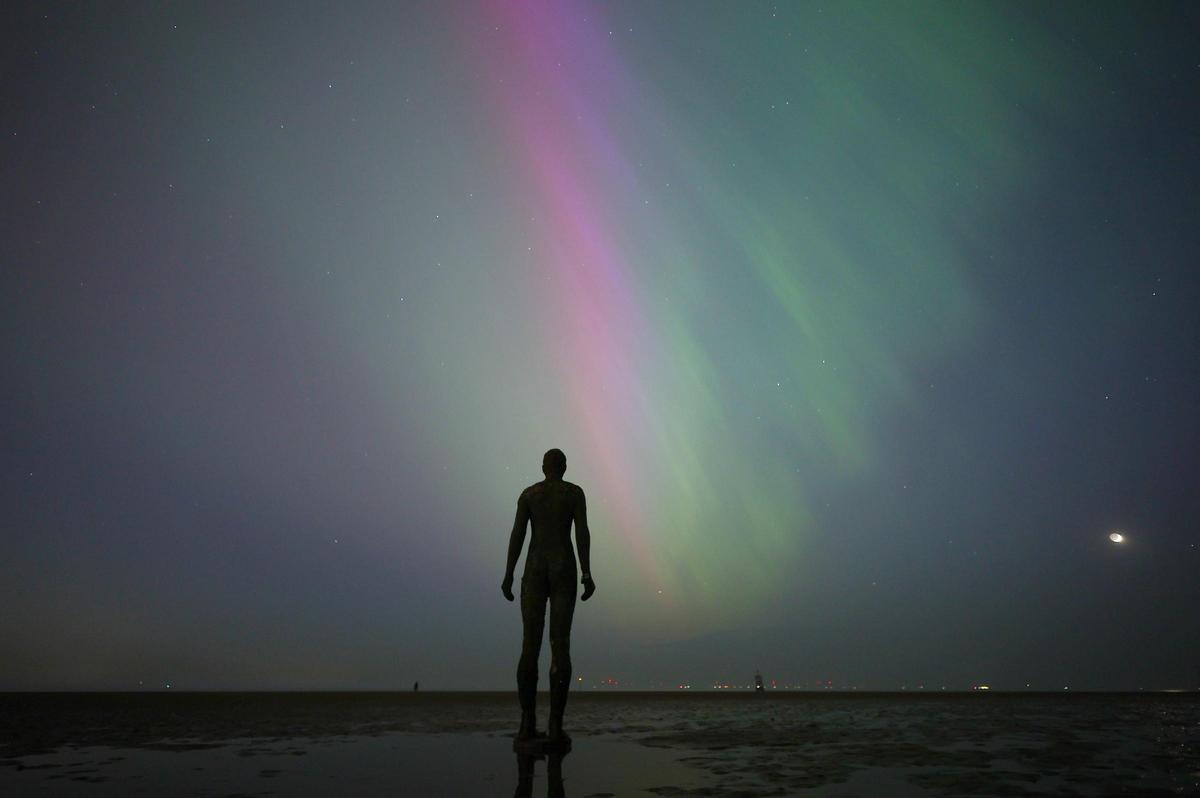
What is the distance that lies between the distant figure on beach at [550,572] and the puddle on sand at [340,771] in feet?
2.87

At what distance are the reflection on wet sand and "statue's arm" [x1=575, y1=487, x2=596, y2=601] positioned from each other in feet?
8.28

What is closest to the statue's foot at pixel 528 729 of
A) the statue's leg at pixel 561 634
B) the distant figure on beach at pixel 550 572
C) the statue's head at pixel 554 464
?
the distant figure on beach at pixel 550 572

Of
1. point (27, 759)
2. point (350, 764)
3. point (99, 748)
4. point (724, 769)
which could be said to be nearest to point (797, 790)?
point (724, 769)

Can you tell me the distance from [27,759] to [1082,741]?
13005mm

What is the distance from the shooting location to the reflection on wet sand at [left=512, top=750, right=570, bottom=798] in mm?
5262

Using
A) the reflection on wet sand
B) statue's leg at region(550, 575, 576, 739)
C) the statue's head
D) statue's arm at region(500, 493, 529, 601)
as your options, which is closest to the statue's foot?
statue's leg at region(550, 575, 576, 739)

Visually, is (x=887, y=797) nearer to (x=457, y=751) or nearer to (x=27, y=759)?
(x=457, y=751)

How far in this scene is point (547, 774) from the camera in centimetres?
631

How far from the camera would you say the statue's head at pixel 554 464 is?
11.0 meters

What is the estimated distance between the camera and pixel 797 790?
17.2 feet

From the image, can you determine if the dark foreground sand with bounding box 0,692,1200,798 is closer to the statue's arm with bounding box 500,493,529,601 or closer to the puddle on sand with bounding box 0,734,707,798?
the puddle on sand with bounding box 0,734,707,798

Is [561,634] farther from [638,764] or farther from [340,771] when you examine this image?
[340,771]

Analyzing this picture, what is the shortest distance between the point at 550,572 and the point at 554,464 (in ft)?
5.58

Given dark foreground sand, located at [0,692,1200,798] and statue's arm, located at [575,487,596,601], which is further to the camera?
statue's arm, located at [575,487,596,601]
